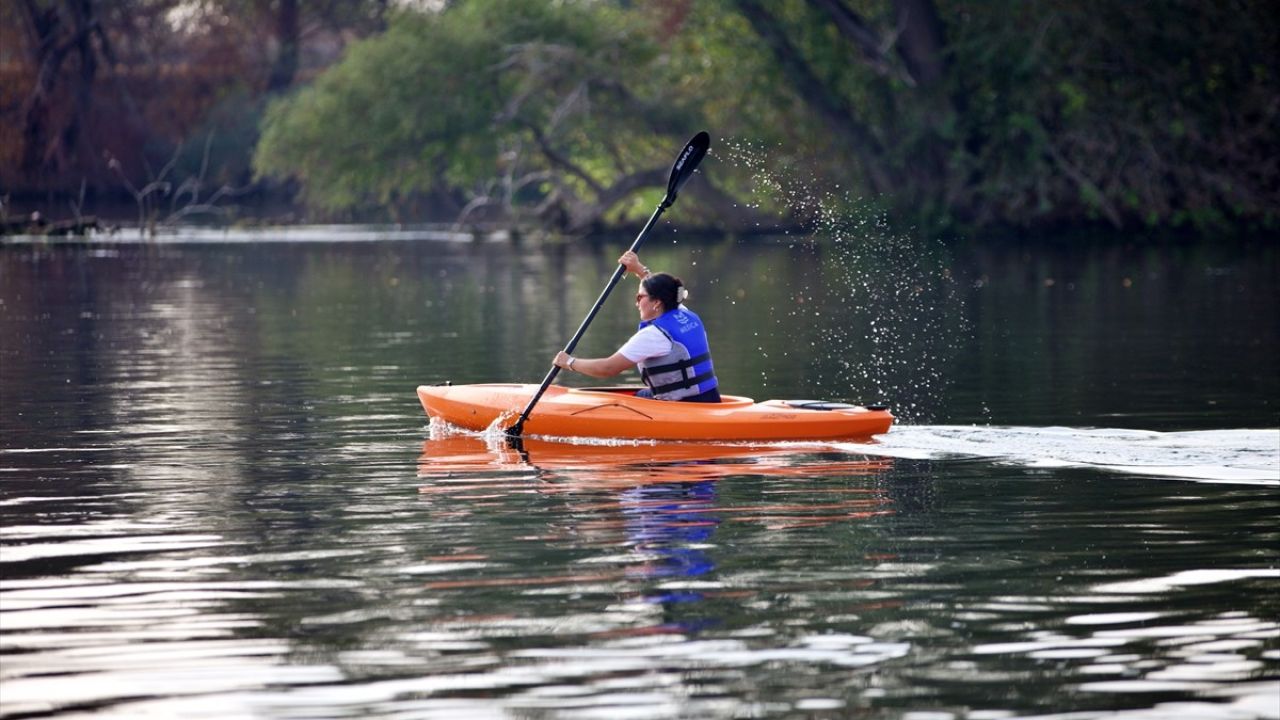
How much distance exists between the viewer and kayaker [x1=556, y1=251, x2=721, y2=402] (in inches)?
483

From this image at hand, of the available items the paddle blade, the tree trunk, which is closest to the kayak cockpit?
Answer: the paddle blade

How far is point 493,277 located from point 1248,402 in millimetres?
20024

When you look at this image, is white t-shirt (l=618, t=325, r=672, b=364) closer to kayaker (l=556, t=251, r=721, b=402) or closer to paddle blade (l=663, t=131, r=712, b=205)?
kayaker (l=556, t=251, r=721, b=402)

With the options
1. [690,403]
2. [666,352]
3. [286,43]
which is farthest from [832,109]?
[690,403]

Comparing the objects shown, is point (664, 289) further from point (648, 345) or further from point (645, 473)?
point (645, 473)

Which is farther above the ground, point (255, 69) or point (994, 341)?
point (255, 69)

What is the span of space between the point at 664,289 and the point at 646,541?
3825 mm

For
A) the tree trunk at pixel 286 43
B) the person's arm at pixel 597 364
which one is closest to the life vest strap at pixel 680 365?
the person's arm at pixel 597 364

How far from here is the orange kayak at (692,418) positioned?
39.5ft

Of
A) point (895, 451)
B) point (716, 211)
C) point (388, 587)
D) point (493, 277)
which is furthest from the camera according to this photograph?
point (716, 211)

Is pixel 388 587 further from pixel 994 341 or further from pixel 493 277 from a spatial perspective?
pixel 493 277

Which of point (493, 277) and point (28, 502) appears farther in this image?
point (493, 277)

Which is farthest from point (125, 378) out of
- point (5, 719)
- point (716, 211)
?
point (716, 211)

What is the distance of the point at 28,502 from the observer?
9.89 m
